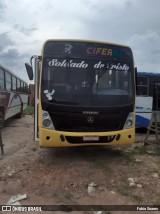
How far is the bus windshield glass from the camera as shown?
935cm

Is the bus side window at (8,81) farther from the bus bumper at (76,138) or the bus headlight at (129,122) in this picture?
the bus headlight at (129,122)

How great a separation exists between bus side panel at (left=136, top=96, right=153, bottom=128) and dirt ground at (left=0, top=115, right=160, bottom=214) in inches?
195

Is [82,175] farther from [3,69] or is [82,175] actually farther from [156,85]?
[3,69]

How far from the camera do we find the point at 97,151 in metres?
10.5

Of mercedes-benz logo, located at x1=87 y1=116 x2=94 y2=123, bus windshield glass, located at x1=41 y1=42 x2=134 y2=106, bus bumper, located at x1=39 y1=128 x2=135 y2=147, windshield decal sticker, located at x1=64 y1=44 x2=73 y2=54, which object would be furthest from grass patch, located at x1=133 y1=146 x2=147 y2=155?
windshield decal sticker, located at x1=64 y1=44 x2=73 y2=54

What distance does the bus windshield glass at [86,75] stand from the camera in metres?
9.35

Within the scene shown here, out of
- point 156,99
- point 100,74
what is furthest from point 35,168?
point 156,99

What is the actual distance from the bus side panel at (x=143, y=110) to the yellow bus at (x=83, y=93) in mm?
6183

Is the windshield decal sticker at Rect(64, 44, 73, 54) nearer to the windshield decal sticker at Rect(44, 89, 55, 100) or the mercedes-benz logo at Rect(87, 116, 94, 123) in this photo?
the windshield decal sticker at Rect(44, 89, 55, 100)

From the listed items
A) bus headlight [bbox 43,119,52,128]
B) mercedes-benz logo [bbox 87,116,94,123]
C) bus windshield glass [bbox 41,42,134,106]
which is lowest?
bus headlight [bbox 43,119,52,128]

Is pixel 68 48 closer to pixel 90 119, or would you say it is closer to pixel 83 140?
pixel 90 119

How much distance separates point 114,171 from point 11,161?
286 cm

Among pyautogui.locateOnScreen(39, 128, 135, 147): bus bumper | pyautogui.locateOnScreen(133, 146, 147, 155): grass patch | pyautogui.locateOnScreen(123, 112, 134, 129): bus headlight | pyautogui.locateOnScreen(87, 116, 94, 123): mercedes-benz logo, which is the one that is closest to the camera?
pyautogui.locateOnScreen(39, 128, 135, 147): bus bumper

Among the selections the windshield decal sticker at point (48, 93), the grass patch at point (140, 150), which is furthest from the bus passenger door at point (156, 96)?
the windshield decal sticker at point (48, 93)
